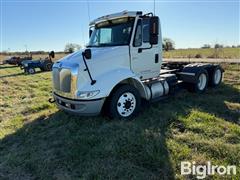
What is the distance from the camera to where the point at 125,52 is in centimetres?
566

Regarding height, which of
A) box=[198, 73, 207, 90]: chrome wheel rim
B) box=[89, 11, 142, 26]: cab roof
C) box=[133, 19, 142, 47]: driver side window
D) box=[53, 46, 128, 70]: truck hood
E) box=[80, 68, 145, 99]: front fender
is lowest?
box=[198, 73, 207, 90]: chrome wheel rim

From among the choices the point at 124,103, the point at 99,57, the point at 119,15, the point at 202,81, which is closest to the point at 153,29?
the point at 119,15

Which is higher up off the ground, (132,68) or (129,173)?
(132,68)

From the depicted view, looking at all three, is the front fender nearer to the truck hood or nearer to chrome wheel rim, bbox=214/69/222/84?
the truck hood

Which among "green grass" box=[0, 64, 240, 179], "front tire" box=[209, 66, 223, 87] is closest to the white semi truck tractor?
"green grass" box=[0, 64, 240, 179]

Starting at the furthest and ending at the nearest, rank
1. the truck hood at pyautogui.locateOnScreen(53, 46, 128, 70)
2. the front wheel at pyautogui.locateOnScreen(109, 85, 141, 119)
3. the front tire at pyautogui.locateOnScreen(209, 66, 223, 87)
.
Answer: the front tire at pyautogui.locateOnScreen(209, 66, 223, 87) → the front wheel at pyautogui.locateOnScreen(109, 85, 141, 119) → the truck hood at pyautogui.locateOnScreen(53, 46, 128, 70)

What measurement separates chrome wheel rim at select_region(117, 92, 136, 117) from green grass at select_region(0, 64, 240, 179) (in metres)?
0.32

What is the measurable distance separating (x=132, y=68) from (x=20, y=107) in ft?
14.0

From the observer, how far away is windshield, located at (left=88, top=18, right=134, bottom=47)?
A: 5.77m

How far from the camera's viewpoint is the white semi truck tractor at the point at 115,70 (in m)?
5.01

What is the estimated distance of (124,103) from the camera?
217 inches

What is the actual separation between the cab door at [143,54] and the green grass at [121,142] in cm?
102

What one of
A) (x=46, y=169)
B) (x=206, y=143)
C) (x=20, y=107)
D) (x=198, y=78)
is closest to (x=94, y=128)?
(x=46, y=169)

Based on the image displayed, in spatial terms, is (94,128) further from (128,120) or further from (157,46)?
(157,46)
